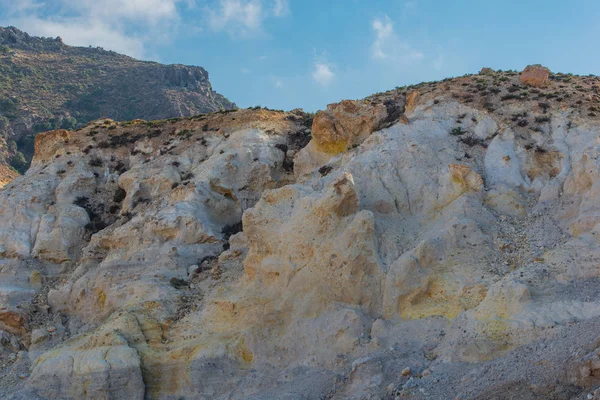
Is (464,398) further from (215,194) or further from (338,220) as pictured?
(215,194)

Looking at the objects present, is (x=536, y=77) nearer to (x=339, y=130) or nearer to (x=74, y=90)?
(x=339, y=130)

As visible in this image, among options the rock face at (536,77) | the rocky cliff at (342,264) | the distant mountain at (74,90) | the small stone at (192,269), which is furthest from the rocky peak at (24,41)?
the rock face at (536,77)

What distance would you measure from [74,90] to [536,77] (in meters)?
65.2

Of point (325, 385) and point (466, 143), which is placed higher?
point (466, 143)

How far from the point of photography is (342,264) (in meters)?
16.6

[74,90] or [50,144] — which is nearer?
[50,144]

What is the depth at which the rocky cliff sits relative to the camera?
45.2 feet

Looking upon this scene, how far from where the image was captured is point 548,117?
21.9m

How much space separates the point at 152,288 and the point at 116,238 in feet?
13.7

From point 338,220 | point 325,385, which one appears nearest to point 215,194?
point 338,220

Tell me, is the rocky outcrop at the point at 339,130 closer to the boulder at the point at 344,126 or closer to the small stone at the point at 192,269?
the boulder at the point at 344,126

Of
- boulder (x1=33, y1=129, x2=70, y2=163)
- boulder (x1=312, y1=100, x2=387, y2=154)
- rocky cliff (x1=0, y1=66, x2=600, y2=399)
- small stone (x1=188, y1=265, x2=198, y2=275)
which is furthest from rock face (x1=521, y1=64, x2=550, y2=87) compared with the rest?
boulder (x1=33, y1=129, x2=70, y2=163)

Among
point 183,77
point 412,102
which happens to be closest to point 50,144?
point 412,102

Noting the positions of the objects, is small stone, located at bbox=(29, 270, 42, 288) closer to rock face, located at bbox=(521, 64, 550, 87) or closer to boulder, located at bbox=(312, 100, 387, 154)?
boulder, located at bbox=(312, 100, 387, 154)
